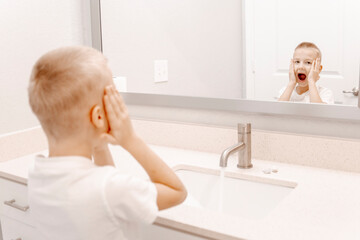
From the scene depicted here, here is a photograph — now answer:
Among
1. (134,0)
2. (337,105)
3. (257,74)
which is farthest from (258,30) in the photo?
(134,0)

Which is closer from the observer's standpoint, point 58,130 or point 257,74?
point 58,130

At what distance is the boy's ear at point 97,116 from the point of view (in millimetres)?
851

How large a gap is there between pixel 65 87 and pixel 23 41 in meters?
0.91

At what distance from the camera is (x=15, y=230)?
1.48 metres

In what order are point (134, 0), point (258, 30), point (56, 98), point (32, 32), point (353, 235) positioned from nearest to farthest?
point (56, 98) → point (353, 235) → point (258, 30) → point (32, 32) → point (134, 0)

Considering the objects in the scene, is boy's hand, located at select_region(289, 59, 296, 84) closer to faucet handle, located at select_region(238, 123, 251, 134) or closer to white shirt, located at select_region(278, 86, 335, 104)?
white shirt, located at select_region(278, 86, 335, 104)

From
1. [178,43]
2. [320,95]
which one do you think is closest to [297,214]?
[320,95]

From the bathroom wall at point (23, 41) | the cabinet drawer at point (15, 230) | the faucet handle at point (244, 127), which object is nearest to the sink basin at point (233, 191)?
the faucet handle at point (244, 127)

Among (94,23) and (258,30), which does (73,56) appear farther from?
(94,23)

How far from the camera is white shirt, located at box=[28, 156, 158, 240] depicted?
2.76 ft

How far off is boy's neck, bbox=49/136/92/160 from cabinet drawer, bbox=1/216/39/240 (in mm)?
640

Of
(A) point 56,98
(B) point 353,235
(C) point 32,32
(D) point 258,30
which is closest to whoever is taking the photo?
(A) point 56,98

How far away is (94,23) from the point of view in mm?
1811

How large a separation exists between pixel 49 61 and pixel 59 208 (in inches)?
11.7
